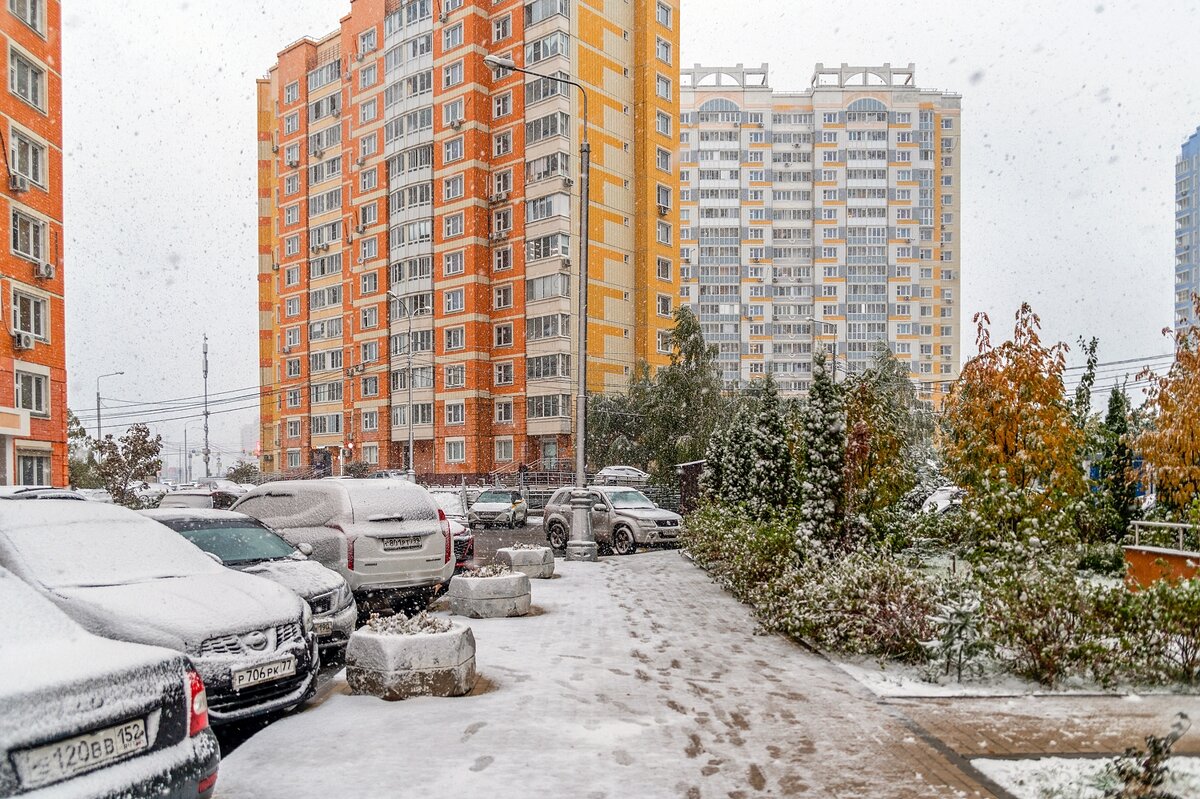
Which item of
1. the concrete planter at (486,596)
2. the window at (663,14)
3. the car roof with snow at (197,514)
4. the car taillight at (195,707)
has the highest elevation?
the window at (663,14)

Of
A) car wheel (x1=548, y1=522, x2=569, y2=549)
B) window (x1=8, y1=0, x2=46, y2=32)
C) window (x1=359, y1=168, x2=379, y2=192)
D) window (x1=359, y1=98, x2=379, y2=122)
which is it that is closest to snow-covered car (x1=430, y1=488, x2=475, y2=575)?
car wheel (x1=548, y1=522, x2=569, y2=549)

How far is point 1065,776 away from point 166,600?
573 centimetres

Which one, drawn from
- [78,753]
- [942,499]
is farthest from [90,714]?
[942,499]

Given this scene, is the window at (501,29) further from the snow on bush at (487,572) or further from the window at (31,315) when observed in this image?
the snow on bush at (487,572)

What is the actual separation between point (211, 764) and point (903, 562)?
7556 mm

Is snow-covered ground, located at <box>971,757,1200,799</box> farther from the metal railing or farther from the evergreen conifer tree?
the metal railing

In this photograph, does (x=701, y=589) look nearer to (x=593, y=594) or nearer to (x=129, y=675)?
(x=593, y=594)

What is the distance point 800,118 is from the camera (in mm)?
103312

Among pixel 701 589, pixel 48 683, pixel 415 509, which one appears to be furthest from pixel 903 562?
pixel 48 683

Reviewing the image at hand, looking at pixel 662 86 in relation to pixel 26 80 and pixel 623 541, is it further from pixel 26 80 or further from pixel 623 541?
pixel 623 541

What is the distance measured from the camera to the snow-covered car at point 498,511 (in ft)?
105

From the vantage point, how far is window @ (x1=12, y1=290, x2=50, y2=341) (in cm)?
3269

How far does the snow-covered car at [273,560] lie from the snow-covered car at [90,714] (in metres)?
4.01

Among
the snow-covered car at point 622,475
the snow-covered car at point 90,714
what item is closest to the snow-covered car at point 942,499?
the snow-covered car at point 622,475
